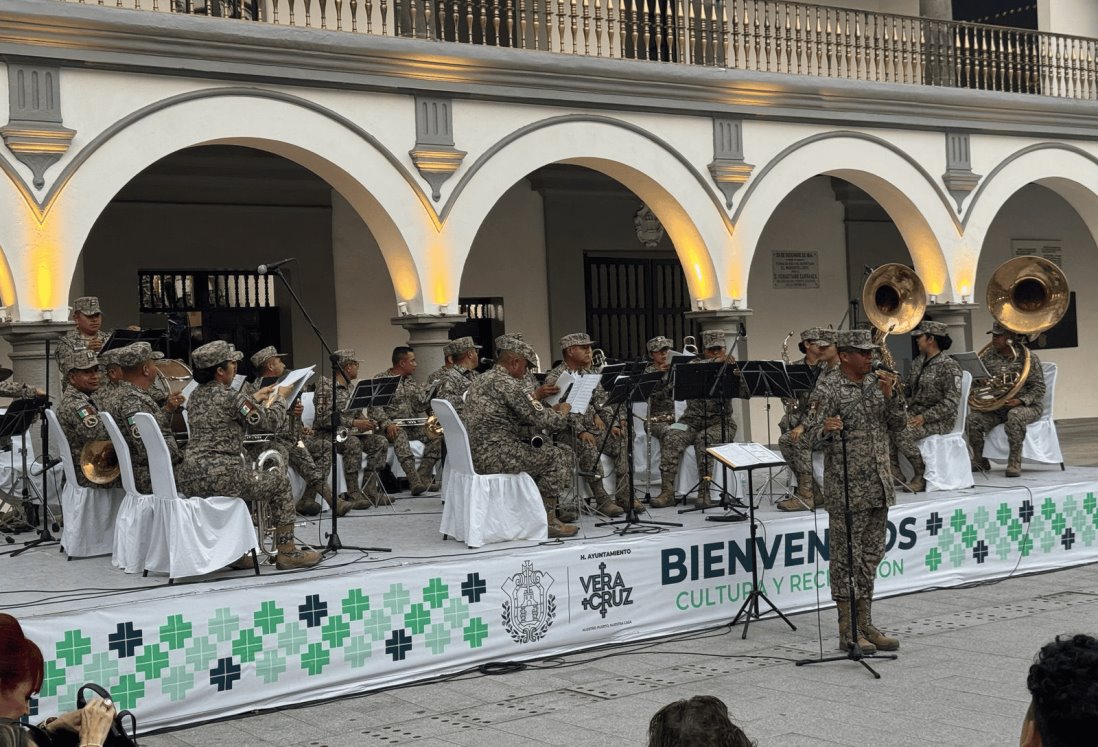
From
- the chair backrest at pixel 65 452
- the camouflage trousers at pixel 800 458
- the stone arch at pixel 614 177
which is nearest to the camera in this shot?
the chair backrest at pixel 65 452

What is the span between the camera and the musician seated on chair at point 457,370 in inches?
488

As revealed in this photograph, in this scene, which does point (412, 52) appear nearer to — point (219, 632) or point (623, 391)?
point (623, 391)

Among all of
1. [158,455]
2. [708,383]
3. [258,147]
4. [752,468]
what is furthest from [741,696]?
[258,147]

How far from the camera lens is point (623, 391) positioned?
9.78 m

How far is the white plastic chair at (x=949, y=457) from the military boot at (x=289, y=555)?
5.93 meters

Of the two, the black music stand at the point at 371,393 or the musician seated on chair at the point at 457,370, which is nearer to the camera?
the black music stand at the point at 371,393

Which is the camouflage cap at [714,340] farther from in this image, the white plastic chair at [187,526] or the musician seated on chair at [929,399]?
the white plastic chair at [187,526]

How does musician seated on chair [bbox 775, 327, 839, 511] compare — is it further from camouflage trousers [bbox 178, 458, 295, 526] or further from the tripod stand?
camouflage trousers [bbox 178, 458, 295, 526]

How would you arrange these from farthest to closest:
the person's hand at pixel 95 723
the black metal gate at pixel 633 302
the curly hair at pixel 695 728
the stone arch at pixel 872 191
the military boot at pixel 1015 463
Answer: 1. the black metal gate at pixel 633 302
2. the stone arch at pixel 872 191
3. the military boot at pixel 1015 463
4. the person's hand at pixel 95 723
5. the curly hair at pixel 695 728

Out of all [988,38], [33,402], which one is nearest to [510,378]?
[33,402]

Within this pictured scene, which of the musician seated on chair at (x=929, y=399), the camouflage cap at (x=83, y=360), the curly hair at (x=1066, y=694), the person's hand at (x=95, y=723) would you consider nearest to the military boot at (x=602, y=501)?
the musician seated on chair at (x=929, y=399)

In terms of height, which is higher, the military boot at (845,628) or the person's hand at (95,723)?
the person's hand at (95,723)

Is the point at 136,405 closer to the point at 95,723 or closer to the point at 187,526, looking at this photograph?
the point at 187,526

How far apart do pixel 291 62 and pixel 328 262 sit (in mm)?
4418
